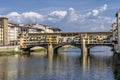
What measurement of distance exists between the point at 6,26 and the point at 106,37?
32.9 meters

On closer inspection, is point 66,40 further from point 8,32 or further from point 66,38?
point 8,32

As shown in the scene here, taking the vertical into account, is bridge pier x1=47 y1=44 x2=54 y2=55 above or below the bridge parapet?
below

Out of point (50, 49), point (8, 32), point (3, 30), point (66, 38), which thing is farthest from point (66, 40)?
point (8, 32)

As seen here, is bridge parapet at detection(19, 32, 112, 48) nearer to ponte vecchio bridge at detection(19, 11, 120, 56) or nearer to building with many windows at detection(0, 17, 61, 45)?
ponte vecchio bridge at detection(19, 11, 120, 56)

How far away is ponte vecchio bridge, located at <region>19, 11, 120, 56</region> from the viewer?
107m

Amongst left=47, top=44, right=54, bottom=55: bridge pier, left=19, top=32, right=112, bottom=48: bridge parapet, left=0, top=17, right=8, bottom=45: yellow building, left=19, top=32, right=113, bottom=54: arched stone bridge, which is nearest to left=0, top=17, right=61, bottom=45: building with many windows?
left=0, top=17, right=8, bottom=45: yellow building

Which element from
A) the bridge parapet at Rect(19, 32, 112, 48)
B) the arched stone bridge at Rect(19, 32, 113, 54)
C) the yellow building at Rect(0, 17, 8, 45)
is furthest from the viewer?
the yellow building at Rect(0, 17, 8, 45)

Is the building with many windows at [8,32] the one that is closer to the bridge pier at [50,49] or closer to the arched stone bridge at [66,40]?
the arched stone bridge at [66,40]

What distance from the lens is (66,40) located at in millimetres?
117062

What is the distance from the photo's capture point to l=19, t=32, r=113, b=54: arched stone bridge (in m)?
107

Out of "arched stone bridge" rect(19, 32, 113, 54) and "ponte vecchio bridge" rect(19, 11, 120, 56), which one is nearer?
"ponte vecchio bridge" rect(19, 11, 120, 56)

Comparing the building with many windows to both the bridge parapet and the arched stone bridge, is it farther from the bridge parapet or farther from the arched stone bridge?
the arched stone bridge

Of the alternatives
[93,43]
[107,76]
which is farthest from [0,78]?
[93,43]

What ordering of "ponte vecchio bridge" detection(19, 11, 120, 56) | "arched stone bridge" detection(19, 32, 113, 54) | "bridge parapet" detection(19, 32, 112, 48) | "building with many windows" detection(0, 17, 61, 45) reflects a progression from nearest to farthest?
"ponte vecchio bridge" detection(19, 11, 120, 56) < "arched stone bridge" detection(19, 32, 113, 54) < "bridge parapet" detection(19, 32, 112, 48) < "building with many windows" detection(0, 17, 61, 45)
